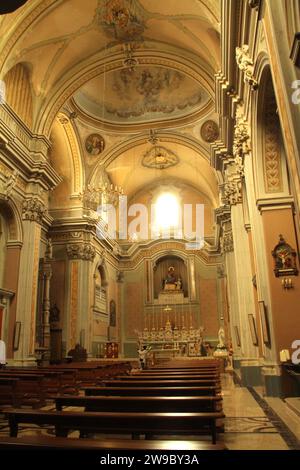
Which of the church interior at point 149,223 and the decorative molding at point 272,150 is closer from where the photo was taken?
the church interior at point 149,223

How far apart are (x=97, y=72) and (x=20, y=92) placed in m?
2.93

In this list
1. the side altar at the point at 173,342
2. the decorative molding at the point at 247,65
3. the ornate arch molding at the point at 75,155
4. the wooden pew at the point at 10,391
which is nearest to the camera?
the wooden pew at the point at 10,391

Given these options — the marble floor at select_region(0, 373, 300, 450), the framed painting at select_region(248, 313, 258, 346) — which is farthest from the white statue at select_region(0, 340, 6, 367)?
the framed painting at select_region(248, 313, 258, 346)

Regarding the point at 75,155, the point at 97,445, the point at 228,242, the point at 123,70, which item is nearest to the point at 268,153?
the point at 97,445

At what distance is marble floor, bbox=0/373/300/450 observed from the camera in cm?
356

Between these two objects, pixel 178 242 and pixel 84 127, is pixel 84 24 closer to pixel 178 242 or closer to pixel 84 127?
pixel 84 127

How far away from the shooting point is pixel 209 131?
17.5 meters

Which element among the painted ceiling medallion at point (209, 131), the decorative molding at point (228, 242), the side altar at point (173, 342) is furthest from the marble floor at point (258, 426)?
the painted ceiling medallion at point (209, 131)

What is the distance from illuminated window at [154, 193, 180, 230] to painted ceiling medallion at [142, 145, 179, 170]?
7.89 feet

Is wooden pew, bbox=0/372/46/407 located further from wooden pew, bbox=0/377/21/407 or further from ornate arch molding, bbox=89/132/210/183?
ornate arch molding, bbox=89/132/210/183

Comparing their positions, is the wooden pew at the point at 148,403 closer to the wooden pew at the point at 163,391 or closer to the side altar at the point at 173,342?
the wooden pew at the point at 163,391

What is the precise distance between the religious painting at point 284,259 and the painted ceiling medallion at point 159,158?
13.7 m

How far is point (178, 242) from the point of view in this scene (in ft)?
73.5

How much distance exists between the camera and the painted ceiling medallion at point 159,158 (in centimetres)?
1999
